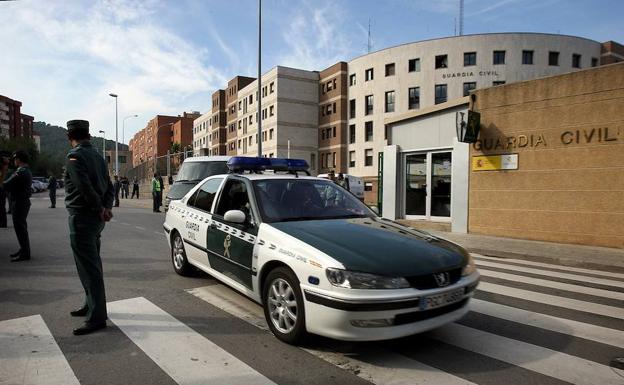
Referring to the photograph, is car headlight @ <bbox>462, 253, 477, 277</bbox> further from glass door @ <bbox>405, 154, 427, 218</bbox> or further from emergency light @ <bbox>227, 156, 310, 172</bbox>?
glass door @ <bbox>405, 154, 427, 218</bbox>

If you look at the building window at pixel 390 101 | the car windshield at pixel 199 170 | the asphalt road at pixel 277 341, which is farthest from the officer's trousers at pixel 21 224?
the building window at pixel 390 101

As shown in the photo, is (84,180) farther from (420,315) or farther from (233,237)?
(420,315)

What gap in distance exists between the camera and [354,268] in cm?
336

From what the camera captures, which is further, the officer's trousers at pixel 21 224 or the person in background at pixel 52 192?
the person in background at pixel 52 192

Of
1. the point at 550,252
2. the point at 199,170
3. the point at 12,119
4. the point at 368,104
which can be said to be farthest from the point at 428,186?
the point at 12,119

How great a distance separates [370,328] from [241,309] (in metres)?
1.98

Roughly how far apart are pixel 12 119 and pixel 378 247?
470 ft

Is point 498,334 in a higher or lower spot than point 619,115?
lower

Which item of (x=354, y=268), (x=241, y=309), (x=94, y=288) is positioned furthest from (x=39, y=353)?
(x=354, y=268)

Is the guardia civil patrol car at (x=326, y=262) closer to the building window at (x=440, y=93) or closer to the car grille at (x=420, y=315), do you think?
the car grille at (x=420, y=315)

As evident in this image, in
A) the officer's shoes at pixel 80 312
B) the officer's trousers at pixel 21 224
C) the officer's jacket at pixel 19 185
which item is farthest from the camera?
the officer's jacket at pixel 19 185

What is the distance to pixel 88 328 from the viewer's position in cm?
409

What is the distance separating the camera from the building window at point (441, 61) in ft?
144

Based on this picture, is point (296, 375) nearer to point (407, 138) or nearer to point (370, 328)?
point (370, 328)
